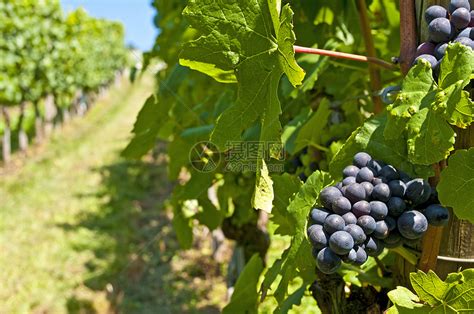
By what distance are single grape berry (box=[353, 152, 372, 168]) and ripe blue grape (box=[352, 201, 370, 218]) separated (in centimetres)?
10

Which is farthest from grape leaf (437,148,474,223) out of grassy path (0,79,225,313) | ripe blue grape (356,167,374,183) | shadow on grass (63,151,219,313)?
shadow on grass (63,151,219,313)

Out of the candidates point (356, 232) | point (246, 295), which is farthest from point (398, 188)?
point (246, 295)

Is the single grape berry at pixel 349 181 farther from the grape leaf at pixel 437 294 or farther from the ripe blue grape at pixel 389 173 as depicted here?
the grape leaf at pixel 437 294

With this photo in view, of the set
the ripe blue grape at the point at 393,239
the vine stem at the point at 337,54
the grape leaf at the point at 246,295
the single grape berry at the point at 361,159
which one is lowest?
the grape leaf at the point at 246,295

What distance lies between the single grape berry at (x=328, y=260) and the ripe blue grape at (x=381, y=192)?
14 cm

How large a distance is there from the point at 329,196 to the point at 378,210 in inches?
3.9

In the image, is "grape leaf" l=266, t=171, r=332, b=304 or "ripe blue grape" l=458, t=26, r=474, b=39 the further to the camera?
"grape leaf" l=266, t=171, r=332, b=304

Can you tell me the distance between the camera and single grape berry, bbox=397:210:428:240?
42.7 inches

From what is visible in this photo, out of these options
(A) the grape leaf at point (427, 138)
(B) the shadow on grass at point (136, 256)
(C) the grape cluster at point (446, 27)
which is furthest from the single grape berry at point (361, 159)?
(B) the shadow on grass at point (136, 256)

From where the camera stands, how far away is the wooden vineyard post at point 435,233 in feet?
3.96

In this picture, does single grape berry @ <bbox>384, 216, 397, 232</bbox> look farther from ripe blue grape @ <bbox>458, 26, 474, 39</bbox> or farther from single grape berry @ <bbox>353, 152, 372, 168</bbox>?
ripe blue grape @ <bbox>458, 26, 474, 39</bbox>

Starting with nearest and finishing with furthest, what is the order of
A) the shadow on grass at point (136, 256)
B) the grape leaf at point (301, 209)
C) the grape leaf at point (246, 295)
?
the grape leaf at point (301, 209) → the grape leaf at point (246, 295) → the shadow on grass at point (136, 256)

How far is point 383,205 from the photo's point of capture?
3.58 feet

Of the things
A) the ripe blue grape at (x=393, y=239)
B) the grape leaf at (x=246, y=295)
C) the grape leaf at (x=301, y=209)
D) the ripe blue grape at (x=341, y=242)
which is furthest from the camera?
the grape leaf at (x=246, y=295)
